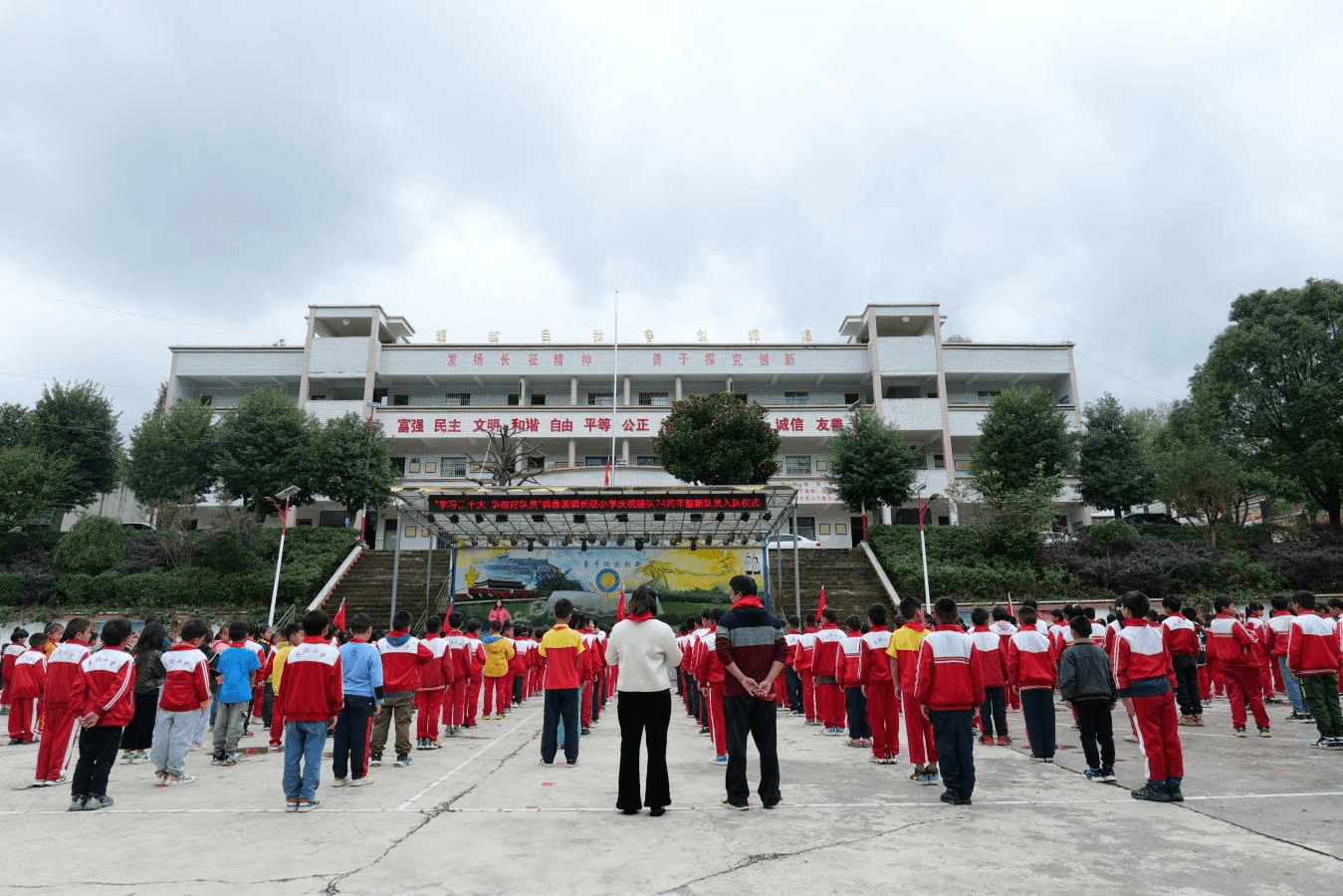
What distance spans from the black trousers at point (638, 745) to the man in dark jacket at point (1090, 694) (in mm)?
3802

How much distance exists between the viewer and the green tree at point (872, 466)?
30219mm

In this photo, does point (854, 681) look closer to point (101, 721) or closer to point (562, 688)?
point (562, 688)

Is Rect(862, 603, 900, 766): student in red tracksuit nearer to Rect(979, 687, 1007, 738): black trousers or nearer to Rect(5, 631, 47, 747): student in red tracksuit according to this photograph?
Rect(979, 687, 1007, 738): black trousers

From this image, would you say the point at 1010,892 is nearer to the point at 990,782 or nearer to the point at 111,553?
the point at 990,782

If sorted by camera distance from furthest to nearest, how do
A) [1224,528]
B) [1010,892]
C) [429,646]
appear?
[1224,528]
[429,646]
[1010,892]

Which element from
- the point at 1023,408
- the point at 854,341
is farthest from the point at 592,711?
the point at 854,341

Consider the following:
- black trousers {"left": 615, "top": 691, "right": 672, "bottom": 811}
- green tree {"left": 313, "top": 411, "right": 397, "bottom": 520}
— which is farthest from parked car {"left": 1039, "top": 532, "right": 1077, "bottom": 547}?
black trousers {"left": 615, "top": 691, "right": 672, "bottom": 811}

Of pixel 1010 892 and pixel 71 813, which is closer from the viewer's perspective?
pixel 1010 892

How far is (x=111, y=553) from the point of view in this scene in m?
26.5

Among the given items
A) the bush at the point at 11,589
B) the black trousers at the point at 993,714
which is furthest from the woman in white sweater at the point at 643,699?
the bush at the point at 11,589

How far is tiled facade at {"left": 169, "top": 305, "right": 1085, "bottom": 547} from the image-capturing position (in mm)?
36219

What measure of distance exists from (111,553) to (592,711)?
23.4 meters

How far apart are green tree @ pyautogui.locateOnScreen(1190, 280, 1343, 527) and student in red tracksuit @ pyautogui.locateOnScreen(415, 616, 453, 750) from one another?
29996mm

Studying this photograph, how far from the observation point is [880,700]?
25.8ft
